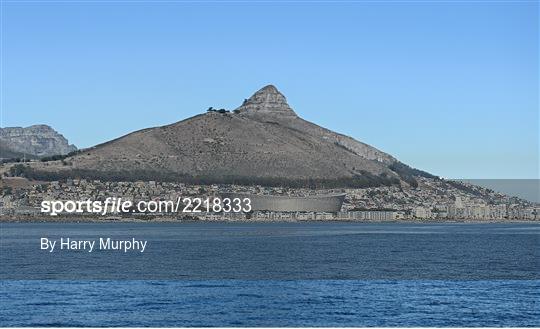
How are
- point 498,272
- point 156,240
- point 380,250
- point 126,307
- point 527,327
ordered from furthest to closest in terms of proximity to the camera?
point 156,240 → point 380,250 → point 498,272 → point 126,307 → point 527,327

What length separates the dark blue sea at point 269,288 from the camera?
58969 millimetres

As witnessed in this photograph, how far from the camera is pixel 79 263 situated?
9638 cm

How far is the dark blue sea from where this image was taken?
59.0 m

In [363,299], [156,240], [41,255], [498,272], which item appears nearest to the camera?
[363,299]

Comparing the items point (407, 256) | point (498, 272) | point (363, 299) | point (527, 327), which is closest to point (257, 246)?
point (407, 256)

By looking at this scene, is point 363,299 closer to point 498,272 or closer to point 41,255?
point 498,272

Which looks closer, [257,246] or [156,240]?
[257,246]

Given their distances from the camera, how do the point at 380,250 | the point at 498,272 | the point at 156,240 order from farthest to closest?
the point at 156,240 < the point at 380,250 < the point at 498,272

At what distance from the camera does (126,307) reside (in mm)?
63000

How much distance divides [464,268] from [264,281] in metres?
23.6

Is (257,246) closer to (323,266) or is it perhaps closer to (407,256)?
(407,256)

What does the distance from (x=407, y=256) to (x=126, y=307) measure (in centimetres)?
5257

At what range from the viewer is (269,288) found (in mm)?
74188

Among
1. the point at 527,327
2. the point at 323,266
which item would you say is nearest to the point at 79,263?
the point at 323,266
